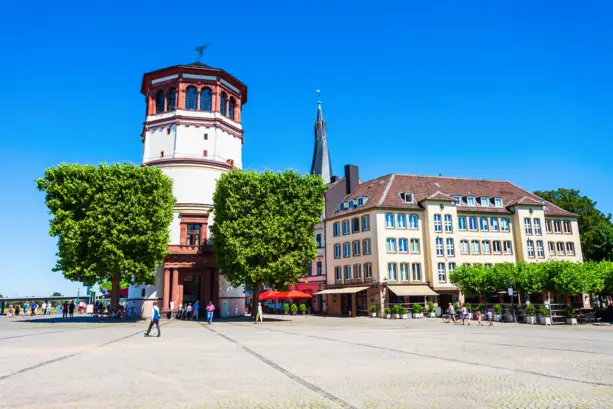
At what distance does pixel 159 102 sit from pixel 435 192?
114 feet

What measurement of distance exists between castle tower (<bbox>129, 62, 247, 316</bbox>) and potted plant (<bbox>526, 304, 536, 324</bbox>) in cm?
2756

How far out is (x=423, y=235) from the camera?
55469mm

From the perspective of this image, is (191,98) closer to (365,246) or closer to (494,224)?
(365,246)

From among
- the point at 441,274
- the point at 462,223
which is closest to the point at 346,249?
the point at 441,274

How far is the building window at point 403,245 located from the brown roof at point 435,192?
402cm

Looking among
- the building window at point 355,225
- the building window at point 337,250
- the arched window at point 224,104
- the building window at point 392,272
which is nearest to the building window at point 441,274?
the building window at point 392,272

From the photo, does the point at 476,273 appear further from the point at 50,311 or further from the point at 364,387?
the point at 50,311

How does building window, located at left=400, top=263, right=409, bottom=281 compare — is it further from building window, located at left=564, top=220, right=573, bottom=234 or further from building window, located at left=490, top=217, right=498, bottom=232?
building window, located at left=564, top=220, right=573, bottom=234

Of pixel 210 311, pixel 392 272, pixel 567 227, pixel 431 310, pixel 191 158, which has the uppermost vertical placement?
pixel 191 158

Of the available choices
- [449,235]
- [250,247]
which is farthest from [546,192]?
[250,247]

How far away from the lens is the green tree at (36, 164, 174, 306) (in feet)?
121

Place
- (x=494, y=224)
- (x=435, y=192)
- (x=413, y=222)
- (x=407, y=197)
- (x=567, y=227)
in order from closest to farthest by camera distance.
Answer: (x=413, y=222) → (x=407, y=197) → (x=435, y=192) → (x=494, y=224) → (x=567, y=227)

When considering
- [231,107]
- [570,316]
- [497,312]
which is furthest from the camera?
[231,107]

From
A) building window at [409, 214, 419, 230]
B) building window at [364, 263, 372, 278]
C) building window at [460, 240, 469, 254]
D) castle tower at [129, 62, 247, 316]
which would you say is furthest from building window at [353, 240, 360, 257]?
castle tower at [129, 62, 247, 316]
